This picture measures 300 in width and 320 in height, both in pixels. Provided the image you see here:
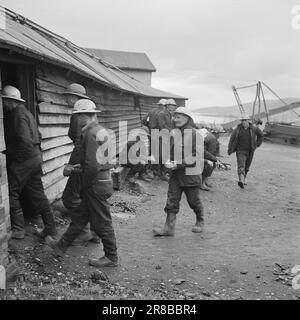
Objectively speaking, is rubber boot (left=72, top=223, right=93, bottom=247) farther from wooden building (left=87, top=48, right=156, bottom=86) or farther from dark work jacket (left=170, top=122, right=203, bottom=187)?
wooden building (left=87, top=48, right=156, bottom=86)

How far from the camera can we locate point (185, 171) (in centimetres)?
620

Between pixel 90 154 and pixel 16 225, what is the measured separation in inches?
55.8

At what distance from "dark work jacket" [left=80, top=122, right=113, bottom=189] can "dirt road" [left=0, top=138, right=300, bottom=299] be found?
1118 mm

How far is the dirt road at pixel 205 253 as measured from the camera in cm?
448

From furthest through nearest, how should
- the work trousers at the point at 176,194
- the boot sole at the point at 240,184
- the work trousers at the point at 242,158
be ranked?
the boot sole at the point at 240,184
the work trousers at the point at 242,158
the work trousers at the point at 176,194

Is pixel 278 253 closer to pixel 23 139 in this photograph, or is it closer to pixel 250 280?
pixel 250 280

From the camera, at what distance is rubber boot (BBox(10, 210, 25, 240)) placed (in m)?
4.96

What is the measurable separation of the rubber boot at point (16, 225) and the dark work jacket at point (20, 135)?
25.6 inches

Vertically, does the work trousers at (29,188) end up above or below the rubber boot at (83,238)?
above

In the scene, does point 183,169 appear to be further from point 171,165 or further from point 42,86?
point 42,86

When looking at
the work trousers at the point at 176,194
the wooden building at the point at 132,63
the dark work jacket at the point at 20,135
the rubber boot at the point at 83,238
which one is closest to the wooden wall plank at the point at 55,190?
the rubber boot at the point at 83,238

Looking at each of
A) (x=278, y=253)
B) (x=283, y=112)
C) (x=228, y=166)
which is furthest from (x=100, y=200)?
(x=283, y=112)

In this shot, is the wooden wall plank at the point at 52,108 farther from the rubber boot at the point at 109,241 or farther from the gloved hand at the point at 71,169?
the rubber boot at the point at 109,241

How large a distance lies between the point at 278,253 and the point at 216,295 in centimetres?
179
